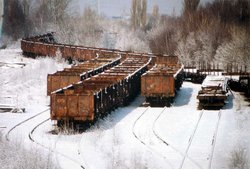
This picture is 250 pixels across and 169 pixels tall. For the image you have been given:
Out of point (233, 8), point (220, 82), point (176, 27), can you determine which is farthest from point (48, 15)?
point (220, 82)

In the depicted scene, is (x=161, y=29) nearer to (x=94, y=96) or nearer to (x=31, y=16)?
(x=31, y=16)

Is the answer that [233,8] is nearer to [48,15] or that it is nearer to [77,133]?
[48,15]

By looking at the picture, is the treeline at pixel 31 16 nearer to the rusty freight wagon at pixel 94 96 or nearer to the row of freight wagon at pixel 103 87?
the row of freight wagon at pixel 103 87

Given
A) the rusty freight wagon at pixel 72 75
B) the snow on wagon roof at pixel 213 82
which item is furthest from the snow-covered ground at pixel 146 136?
the rusty freight wagon at pixel 72 75

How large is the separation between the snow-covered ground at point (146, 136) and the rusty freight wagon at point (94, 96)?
542 mm

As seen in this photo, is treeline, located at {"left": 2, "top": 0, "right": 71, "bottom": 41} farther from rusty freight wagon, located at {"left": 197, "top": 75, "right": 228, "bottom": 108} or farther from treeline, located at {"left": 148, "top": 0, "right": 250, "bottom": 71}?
rusty freight wagon, located at {"left": 197, "top": 75, "right": 228, "bottom": 108}

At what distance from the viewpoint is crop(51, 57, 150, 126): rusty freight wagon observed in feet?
54.1

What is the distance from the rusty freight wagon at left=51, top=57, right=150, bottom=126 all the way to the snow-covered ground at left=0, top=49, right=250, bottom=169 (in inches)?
21.3

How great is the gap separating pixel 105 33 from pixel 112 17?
29630mm

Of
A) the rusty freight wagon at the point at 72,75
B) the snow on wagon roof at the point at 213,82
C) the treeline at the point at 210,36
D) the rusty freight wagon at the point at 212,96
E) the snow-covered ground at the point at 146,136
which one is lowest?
the snow-covered ground at the point at 146,136

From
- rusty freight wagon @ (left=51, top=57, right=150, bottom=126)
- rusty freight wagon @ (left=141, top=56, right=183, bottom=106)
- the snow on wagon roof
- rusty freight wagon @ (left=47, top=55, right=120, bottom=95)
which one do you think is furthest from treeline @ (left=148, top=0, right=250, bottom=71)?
rusty freight wagon @ (left=141, top=56, right=183, bottom=106)

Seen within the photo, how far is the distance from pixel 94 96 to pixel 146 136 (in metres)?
2.69

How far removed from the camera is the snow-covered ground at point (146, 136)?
12211mm

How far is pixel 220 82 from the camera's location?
23.8 metres
